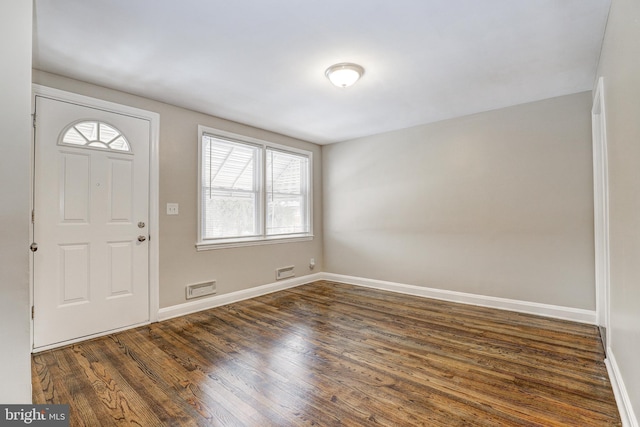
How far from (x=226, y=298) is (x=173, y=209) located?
1312mm

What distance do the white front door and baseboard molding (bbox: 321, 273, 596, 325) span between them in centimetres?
311

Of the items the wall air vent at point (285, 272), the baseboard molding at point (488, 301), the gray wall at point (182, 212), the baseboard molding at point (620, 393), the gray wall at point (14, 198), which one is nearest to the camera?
the gray wall at point (14, 198)

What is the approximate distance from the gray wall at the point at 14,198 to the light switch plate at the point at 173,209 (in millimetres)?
2060

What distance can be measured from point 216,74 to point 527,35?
2.50m

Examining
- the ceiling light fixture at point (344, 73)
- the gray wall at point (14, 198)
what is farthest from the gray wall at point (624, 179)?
the gray wall at point (14, 198)

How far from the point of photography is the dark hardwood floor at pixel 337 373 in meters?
1.75

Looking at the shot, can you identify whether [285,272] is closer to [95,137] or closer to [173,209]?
[173,209]

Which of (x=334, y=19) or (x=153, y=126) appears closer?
(x=334, y=19)

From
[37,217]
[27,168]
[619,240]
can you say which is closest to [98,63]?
[37,217]

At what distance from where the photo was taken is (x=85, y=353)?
2.55 meters

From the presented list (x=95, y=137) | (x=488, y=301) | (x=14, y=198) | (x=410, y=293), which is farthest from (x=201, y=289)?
(x=488, y=301)

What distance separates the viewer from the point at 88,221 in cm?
287

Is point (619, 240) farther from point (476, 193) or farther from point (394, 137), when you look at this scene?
point (394, 137)

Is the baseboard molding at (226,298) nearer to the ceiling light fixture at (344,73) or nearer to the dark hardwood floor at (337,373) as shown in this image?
the dark hardwood floor at (337,373)
